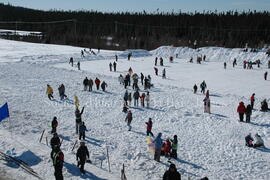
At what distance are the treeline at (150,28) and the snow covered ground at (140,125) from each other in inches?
1445

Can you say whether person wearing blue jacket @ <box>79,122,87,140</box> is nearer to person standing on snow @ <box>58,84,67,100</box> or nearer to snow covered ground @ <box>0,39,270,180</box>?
snow covered ground @ <box>0,39,270,180</box>

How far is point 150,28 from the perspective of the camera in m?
92.4

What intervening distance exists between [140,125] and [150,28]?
79.8 meters

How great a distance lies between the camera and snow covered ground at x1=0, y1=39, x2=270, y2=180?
33.4ft

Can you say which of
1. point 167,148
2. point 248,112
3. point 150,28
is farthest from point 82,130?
point 150,28

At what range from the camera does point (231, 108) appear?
61.2 ft

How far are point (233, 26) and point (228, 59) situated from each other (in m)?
33.4

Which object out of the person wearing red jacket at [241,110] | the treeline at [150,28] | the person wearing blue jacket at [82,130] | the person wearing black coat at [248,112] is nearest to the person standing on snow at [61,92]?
the person wearing blue jacket at [82,130]

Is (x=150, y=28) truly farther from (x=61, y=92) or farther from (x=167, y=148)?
(x=167, y=148)

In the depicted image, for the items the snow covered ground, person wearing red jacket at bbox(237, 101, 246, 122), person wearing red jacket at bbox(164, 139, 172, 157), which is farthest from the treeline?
person wearing red jacket at bbox(164, 139, 172, 157)

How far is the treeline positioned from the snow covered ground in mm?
36715

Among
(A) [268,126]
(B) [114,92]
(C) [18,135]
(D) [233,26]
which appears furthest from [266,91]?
(D) [233,26]

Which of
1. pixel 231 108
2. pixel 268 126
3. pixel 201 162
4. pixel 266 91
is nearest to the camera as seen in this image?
pixel 201 162

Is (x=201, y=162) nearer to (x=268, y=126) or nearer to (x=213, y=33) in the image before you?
(x=268, y=126)
